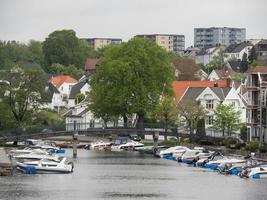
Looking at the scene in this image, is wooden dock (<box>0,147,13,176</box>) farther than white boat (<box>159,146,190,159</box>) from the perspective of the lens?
No

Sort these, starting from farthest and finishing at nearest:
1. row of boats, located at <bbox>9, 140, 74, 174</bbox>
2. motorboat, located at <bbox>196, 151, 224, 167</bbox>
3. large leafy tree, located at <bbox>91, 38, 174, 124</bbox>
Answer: large leafy tree, located at <bbox>91, 38, 174, 124</bbox> < motorboat, located at <bbox>196, 151, 224, 167</bbox> < row of boats, located at <bbox>9, 140, 74, 174</bbox>

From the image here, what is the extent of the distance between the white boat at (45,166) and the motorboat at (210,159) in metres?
19.3

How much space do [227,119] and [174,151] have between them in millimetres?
20185

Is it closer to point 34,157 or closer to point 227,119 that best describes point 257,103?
point 227,119

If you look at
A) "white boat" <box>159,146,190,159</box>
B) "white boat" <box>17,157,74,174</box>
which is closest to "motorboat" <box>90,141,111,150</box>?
"white boat" <box>159,146,190,159</box>

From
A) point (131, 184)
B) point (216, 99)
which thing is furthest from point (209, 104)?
point (131, 184)

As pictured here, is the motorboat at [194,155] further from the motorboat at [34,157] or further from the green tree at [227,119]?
the green tree at [227,119]

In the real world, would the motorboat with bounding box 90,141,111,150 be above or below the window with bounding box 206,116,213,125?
below

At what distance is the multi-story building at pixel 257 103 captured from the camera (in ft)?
545

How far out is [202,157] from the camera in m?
149

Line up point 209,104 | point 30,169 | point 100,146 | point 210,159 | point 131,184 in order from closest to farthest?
point 131,184 < point 30,169 < point 210,159 < point 100,146 < point 209,104

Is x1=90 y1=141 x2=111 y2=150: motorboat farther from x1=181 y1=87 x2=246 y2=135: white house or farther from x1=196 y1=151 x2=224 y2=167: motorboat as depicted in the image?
x1=196 y1=151 x2=224 y2=167: motorboat

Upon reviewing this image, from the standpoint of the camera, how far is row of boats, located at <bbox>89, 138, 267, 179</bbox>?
129 metres

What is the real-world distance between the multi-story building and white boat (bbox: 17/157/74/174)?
3822 cm
